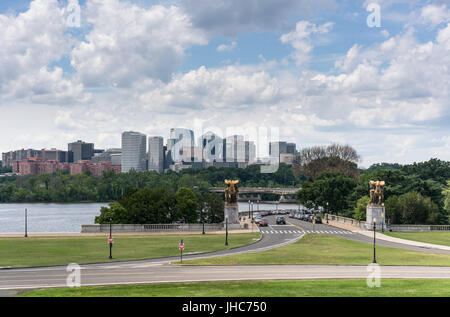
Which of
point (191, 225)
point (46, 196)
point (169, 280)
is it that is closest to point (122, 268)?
point (169, 280)

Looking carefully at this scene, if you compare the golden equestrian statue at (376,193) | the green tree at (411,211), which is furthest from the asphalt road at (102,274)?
the green tree at (411,211)

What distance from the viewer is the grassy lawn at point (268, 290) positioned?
2962 centimetres

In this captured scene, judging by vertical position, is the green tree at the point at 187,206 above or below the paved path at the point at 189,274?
above

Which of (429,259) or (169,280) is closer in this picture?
(169,280)

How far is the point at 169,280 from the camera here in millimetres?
35250

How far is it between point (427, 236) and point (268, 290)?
47.3 m

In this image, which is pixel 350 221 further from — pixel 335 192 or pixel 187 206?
pixel 187 206

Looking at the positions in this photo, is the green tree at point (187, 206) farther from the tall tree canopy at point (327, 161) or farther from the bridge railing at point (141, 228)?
the tall tree canopy at point (327, 161)

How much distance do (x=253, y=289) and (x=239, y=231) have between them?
45.9 metres

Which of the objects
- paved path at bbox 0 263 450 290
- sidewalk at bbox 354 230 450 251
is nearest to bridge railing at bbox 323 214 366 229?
sidewalk at bbox 354 230 450 251

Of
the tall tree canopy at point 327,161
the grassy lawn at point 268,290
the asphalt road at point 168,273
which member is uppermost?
the tall tree canopy at point 327,161

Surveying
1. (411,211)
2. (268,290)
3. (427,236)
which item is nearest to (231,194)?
(427,236)

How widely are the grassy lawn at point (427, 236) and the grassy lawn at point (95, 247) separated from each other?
20.8 m
